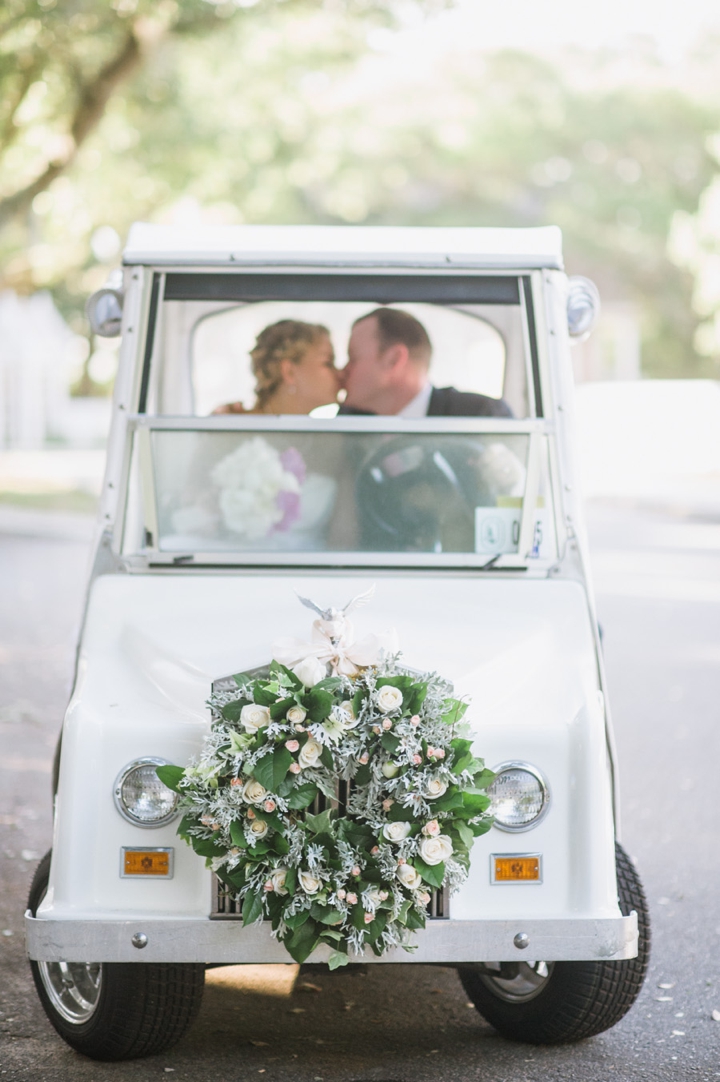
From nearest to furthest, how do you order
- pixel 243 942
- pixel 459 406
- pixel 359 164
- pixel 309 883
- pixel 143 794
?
pixel 309 883
pixel 243 942
pixel 143 794
pixel 459 406
pixel 359 164

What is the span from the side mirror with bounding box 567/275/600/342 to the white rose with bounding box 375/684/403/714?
1.54 m

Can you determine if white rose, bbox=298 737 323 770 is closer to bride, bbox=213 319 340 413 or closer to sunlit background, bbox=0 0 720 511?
bride, bbox=213 319 340 413

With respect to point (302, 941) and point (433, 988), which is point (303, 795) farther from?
point (433, 988)

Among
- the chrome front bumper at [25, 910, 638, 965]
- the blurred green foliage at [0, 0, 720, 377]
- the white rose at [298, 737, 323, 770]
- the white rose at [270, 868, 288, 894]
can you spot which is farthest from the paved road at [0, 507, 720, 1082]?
the blurred green foliage at [0, 0, 720, 377]

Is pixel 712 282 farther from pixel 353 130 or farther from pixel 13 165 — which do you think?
pixel 13 165

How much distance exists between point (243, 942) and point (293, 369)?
2.10 metres

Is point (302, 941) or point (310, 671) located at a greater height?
Result: point (310, 671)

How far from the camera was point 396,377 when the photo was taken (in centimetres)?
473

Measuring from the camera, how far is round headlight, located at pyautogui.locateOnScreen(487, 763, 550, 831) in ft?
11.3

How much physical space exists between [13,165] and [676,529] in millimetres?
10357

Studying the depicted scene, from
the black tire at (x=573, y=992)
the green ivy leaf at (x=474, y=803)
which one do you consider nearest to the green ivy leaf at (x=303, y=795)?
the green ivy leaf at (x=474, y=803)

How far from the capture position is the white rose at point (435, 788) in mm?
3273

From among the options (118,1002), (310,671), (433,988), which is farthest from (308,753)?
(433,988)

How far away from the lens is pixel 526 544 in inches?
169
